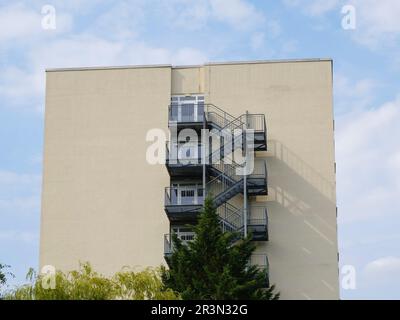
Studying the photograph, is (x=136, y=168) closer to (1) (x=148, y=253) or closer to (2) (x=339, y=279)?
(1) (x=148, y=253)

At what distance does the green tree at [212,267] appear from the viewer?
137 feet

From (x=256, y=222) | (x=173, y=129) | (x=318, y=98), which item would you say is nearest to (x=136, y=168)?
(x=173, y=129)

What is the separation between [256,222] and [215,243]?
6.15 metres

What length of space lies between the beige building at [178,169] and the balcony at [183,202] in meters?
0.06

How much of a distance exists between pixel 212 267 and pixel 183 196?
7467mm

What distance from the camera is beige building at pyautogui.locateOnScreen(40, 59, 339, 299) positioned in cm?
4919

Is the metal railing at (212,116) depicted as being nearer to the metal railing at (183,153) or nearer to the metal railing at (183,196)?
the metal railing at (183,153)

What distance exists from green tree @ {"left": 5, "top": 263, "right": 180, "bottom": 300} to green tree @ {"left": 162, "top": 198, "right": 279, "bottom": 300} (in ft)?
8.88

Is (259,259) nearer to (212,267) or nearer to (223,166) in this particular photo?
(223,166)

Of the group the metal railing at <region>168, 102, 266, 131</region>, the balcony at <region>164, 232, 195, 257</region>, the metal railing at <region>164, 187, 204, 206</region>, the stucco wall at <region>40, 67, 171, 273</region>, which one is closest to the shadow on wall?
the metal railing at <region>168, 102, 266, 131</region>

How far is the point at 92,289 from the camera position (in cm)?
3622

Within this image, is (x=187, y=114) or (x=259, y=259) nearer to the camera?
(x=259, y=259)

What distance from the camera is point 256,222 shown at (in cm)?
4938

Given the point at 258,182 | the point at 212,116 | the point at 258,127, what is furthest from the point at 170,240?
the point at 258,127
